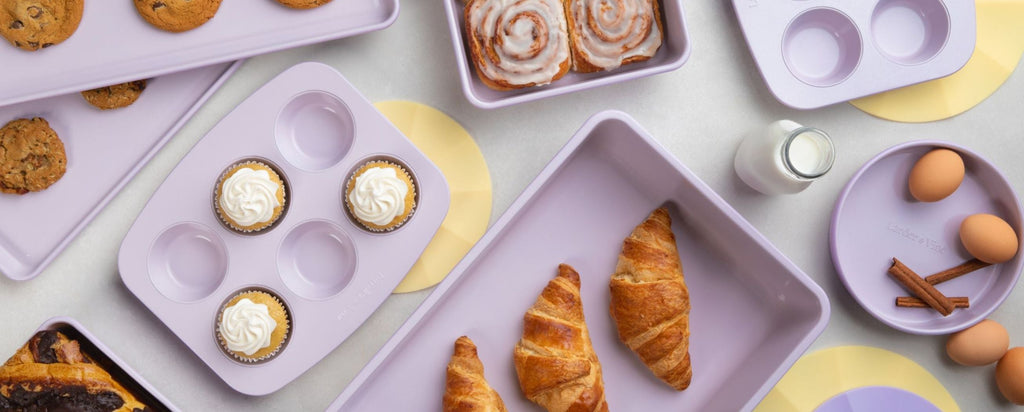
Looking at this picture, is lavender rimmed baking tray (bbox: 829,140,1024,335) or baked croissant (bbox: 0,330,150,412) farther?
lavender rimmed baking tray (bbox: 829,140,1024,335)

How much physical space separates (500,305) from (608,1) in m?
0.64

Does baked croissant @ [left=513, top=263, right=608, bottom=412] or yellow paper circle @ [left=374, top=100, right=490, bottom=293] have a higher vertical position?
yellow paper circle @ [left=374, top=100, right=490, bottom=293]

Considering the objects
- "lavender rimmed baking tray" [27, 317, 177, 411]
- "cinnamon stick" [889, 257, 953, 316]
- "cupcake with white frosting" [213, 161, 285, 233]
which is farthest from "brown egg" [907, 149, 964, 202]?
"lavender rimmed baking tray" [27, 317, 177, 411]

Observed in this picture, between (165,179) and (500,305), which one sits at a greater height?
(165,179)

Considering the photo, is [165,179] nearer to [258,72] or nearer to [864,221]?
[258,72]

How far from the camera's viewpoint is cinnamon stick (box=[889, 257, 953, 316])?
1.44m

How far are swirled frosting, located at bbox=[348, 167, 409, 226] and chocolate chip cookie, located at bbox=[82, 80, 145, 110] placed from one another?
1.61 ft

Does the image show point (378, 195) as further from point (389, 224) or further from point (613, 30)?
point (613, 30)

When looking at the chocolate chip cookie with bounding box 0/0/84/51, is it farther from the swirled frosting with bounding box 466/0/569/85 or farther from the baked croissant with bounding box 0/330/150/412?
the swirled frosting with bounding box 466/0/569/85

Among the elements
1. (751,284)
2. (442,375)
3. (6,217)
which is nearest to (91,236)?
(6,217)

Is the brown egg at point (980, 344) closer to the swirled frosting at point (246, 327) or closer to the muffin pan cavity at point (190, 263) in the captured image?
the swirled frosting at point (246, 327)

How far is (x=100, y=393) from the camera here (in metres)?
1.26

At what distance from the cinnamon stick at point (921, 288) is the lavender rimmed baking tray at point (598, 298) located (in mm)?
278

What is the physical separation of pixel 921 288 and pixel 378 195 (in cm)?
110
